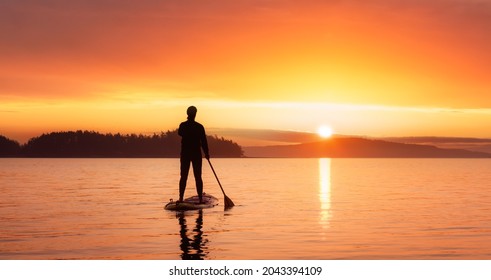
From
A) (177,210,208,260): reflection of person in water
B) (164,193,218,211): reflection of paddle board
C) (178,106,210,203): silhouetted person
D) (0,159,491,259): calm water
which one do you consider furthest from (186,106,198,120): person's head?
(177,210,208,260): reflection of person in water

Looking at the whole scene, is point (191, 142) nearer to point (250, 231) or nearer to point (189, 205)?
point (189, 205)

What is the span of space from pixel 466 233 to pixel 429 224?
2.31 m

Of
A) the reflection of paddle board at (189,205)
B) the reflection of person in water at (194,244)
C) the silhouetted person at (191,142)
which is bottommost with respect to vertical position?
the reflection of person in water at (194,244)

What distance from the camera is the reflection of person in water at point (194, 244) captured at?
54.7 feet

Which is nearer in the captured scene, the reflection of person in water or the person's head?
the reflection of person in water

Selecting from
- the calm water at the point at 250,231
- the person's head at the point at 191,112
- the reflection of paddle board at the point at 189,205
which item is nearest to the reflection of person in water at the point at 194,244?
the calm water at the point at 250,231

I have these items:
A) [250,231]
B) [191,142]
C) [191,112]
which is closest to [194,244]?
[250,231]

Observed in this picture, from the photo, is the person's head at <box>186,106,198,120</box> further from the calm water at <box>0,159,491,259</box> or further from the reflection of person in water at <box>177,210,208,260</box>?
the reflection of person in water at <box>177,210,208,260</box>

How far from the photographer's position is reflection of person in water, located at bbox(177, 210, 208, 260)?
16688 millimetres

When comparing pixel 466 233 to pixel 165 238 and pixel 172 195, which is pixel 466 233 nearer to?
pixel 165 238

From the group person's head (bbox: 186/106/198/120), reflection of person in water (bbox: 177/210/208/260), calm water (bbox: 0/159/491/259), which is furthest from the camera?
person's head (bbox: 186/106/198/120)

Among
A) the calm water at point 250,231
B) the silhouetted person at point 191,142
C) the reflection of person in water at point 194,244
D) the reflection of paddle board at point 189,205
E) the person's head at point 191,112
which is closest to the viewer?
the reflection of person in water at point 194,244

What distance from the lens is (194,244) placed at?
1847cm

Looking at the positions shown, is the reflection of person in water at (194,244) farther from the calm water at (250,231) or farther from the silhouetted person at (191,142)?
the silhouetted person at (191,142)
